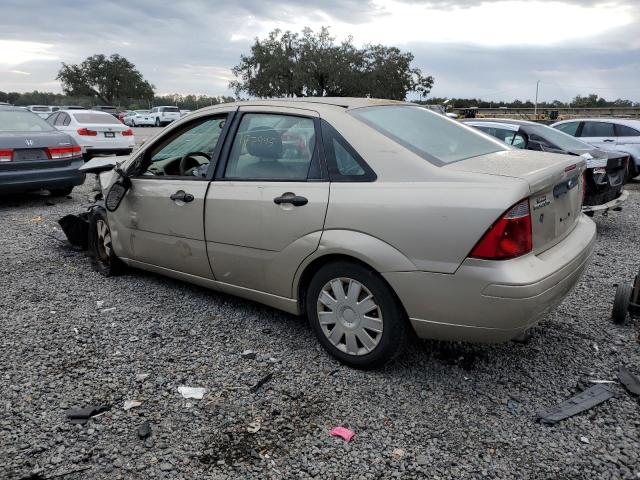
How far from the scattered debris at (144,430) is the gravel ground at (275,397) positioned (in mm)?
34

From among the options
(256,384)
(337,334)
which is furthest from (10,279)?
(337,334)

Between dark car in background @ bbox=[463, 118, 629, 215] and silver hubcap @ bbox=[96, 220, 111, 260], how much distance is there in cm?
495

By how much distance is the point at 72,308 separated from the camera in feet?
14.3

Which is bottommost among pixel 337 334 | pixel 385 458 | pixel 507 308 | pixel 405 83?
pixel 385 458

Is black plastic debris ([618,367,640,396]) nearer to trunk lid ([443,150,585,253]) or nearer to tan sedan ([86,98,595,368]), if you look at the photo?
tan sedan ([86,98,595,368])

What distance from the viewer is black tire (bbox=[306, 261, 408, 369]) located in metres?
3.02

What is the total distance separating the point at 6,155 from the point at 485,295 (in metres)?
7.75

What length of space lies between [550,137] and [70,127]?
1246 cm

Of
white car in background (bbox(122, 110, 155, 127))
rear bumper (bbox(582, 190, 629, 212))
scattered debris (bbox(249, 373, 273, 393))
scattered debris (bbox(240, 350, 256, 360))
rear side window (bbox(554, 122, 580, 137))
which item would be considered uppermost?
white car in background (bbox(122, 110, 155, 127))

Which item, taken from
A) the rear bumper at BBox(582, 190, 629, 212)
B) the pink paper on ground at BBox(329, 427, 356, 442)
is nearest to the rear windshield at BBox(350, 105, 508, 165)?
the pink paper on ground at BBox(329, 427, 356, 442)

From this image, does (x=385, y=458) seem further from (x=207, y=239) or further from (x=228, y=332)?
(x=207, y=239)

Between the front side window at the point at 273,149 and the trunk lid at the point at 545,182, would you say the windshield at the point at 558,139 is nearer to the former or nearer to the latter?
the trunk lid at the point at 545,182

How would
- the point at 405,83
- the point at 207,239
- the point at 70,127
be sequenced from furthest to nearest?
the point at 405,83 < the point at 70,127 < the point at 207,239

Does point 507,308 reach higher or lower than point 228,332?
higher
